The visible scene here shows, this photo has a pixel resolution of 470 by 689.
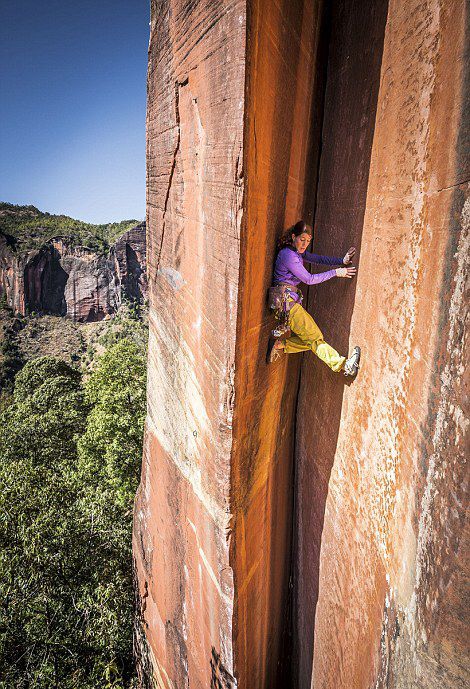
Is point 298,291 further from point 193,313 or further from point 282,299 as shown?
point 193,313

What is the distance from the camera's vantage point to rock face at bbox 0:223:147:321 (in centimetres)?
5509

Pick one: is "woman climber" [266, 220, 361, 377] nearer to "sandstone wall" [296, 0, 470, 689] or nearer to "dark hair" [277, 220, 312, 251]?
"dark hair" [277, 220, 312, 251]

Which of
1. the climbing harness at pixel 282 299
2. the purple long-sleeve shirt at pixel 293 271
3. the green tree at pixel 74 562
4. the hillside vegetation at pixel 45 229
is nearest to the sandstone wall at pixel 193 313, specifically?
the climbing harness at pixel 282 299

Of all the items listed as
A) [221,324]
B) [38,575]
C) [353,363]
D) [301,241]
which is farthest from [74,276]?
[353,363]

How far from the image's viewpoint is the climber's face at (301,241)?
3.07 metres

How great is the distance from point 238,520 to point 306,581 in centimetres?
192

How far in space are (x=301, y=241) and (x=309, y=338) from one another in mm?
904

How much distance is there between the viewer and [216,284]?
110 inches

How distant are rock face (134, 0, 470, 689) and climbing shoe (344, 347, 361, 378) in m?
0.13

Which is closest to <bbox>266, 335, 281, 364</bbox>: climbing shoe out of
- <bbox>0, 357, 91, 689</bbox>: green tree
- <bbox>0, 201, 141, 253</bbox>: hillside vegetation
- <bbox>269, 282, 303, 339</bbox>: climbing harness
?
<bbox>269, 282, 303, 339</bbox>: climbing harness

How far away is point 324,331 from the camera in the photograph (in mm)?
3652

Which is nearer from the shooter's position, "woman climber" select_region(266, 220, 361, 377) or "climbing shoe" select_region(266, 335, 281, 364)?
"woman climber" select_region(266, 220, 361, 377)

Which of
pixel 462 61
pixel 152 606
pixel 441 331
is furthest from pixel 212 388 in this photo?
pixel 152 606

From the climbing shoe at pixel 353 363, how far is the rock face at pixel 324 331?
0.41 ft
